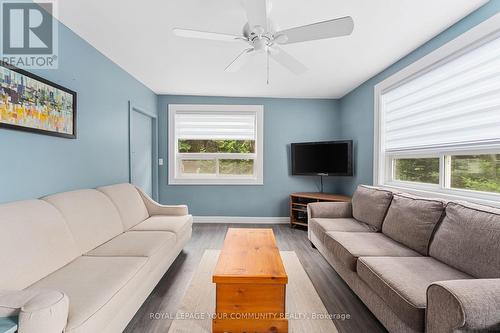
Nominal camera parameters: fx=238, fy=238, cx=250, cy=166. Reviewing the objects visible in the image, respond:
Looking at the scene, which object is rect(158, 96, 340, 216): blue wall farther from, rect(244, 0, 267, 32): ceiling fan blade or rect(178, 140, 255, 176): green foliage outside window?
rect(244, 0, 267, 32): ceiling fan blade

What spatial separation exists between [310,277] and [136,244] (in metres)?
1.78

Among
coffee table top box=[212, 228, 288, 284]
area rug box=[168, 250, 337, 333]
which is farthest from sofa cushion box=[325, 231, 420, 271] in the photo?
coffee table top box=[212, 228, 288, 284]

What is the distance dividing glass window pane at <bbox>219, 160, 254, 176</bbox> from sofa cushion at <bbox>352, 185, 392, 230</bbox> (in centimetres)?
213

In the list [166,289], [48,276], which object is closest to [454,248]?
[166,289]

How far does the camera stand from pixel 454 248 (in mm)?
1674

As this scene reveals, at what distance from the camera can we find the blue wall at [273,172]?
461 cm

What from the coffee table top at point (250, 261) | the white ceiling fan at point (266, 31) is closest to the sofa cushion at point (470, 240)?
the coffee table top at point (250, 261)

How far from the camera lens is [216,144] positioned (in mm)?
4641

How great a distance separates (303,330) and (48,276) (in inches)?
69.7

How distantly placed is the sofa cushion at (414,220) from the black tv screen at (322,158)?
1.69 meters

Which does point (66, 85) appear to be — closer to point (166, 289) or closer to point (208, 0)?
point (208, 0)

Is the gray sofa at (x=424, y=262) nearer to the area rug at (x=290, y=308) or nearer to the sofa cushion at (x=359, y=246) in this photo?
the sofa cushion at (x=359, y=246)

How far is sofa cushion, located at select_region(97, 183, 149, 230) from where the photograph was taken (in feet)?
8.73

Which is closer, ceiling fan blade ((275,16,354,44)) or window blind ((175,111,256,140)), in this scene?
ceiling fan blade ((275,16,354,44))
